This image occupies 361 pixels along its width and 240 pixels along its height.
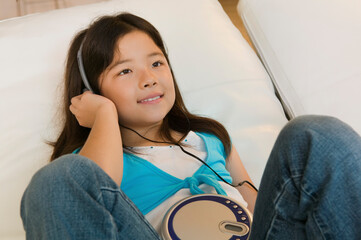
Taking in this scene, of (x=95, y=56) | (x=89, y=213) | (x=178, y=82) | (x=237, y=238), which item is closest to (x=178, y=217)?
(x=237, y=238)

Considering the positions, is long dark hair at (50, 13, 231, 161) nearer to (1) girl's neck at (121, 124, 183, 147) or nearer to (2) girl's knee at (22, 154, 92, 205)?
(1) girl's neck at (121, 124, 183, 147)

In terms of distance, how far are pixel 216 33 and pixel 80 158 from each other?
36.7 inches

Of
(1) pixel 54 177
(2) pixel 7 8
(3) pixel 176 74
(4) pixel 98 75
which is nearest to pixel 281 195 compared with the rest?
(1) pixel 54 177

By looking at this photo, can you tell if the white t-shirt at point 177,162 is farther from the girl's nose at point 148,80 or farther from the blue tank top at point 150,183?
the girl's nose at point 148,80

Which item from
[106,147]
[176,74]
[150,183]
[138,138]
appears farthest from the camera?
[176,74]

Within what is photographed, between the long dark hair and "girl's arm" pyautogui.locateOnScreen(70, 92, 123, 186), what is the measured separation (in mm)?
66

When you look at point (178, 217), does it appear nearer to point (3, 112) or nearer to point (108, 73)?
point (108, 73)

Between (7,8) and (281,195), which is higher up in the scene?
(7,8)

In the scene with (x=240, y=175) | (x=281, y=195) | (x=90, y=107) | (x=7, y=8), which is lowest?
(x=240, y=175)

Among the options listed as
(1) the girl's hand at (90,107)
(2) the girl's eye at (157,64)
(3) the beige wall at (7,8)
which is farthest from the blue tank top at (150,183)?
(3) the beige wall at (7,8)

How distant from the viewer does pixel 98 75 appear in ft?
3.31

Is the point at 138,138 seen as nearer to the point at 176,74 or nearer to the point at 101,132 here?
the point at 101,132

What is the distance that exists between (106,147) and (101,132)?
0.16ft

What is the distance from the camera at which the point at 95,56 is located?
1009mm
